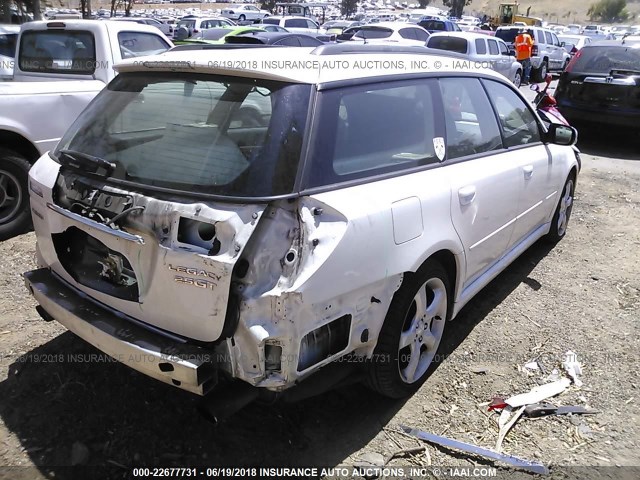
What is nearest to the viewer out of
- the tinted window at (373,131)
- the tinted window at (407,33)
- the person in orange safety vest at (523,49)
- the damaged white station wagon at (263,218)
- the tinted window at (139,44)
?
the damaged white station wagon at (263,218)

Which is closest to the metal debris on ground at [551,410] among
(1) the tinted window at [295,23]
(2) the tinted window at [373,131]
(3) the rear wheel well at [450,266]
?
(3) the rear wheel well at [450,266]

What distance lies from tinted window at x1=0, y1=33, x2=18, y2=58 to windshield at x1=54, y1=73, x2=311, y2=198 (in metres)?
6.89

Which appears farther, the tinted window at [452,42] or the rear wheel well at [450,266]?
the tinted window at [452,42]

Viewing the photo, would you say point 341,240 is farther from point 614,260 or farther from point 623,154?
point 623,154

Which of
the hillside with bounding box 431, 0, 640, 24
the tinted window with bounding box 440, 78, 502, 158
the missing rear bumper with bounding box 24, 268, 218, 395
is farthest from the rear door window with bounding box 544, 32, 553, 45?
the hillside with bounding box 431, 0, 640, 24

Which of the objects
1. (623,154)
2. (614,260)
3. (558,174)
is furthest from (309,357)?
(623,154)

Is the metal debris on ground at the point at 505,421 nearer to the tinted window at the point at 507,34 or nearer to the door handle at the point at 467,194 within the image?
the door handle at the point at 467,194

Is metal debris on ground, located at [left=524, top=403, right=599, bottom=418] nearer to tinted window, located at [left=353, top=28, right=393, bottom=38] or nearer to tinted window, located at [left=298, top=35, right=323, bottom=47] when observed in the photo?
tinted window, located at [left=298, top=35, right=323, bottom=47]

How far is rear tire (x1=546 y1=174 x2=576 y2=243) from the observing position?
5.14 m

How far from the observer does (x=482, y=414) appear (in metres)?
3.01

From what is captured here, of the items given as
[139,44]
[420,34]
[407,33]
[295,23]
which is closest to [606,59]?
[139,44]

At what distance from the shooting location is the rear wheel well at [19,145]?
5.05 meters

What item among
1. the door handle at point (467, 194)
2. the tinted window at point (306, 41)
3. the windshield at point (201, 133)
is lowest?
the door handle at point (467, 194)

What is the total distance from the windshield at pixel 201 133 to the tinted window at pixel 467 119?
1.18 metres
